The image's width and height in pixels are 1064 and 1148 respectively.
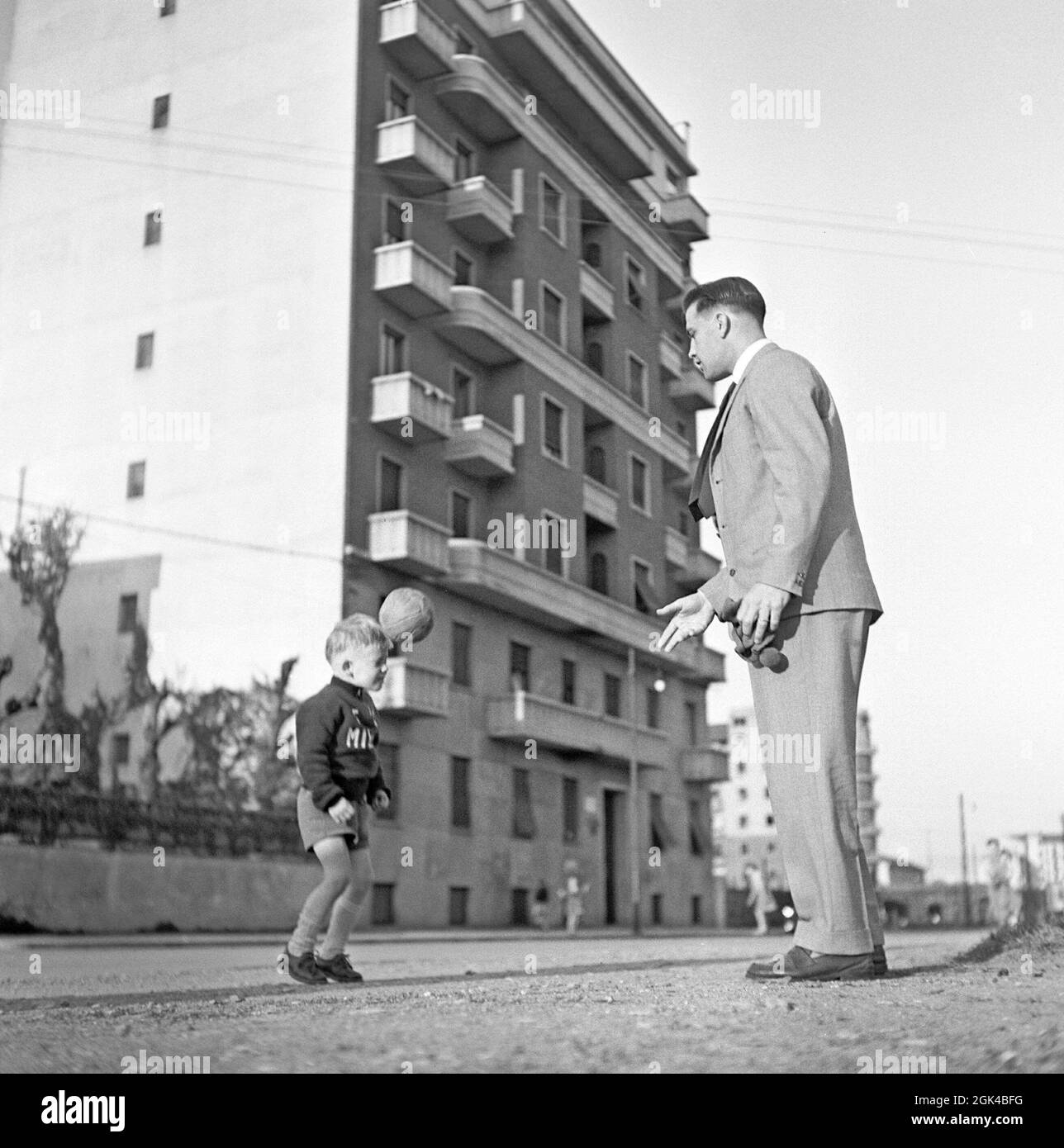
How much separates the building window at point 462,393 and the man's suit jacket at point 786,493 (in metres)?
28.8

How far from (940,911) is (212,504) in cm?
8319

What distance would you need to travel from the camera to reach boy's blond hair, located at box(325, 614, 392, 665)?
221 inches

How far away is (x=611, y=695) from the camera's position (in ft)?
125

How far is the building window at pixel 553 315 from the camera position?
1393 inches

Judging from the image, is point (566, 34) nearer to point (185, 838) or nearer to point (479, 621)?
point (479, 621)

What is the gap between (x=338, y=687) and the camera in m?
5.67

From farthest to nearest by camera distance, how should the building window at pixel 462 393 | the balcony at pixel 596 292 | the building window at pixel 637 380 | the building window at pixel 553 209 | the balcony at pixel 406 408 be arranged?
the building window at pixel 637 380 < the balcony at pixel 596 292 < the building window at pixel 553 209 < the building window at pixel 462 393 < the balcony at pixel 406 408

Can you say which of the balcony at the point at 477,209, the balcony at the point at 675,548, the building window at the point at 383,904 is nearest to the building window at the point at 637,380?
the balcony at the point at 675,548

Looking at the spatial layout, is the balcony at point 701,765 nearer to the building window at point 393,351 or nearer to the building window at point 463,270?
the building window at point 463,270

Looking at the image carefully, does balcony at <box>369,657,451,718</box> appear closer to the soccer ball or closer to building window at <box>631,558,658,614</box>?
building window at <box>631,558,658,614</box>

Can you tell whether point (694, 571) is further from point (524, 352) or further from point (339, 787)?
point (339, 787)

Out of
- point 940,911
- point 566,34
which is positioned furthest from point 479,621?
point 940,911

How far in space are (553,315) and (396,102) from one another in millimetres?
6741

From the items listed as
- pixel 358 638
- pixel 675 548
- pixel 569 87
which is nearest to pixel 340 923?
pixel 358 638
